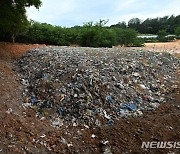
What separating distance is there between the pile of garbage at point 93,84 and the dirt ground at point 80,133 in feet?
0.87

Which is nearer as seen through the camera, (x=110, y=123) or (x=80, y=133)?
(x=80, y=133)

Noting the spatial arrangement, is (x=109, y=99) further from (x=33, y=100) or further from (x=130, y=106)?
(x=33, y=100)

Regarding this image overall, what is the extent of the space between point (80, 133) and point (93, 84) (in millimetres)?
1605

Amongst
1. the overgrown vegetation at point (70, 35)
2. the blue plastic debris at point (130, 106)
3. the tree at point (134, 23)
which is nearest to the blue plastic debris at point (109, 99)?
the blue plastic debris at point (130, 106)

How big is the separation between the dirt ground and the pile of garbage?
0.87 feet

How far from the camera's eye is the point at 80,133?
5879mm

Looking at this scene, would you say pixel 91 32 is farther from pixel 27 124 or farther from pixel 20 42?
pixel 27 124

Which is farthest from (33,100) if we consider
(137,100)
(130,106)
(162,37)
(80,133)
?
(162,37)

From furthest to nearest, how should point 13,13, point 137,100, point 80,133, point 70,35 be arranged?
point 70,35 → point 13,13 → point 137,100 → point 80,133

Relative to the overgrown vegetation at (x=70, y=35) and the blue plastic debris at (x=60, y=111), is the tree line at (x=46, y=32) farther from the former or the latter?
the blue plastic debris at (x=60, y=111)

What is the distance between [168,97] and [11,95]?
3.76 m

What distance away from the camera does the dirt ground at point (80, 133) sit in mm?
5402

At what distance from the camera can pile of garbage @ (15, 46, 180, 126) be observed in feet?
21.3

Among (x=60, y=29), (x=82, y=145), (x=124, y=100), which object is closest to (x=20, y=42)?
(x=60, y=29)
